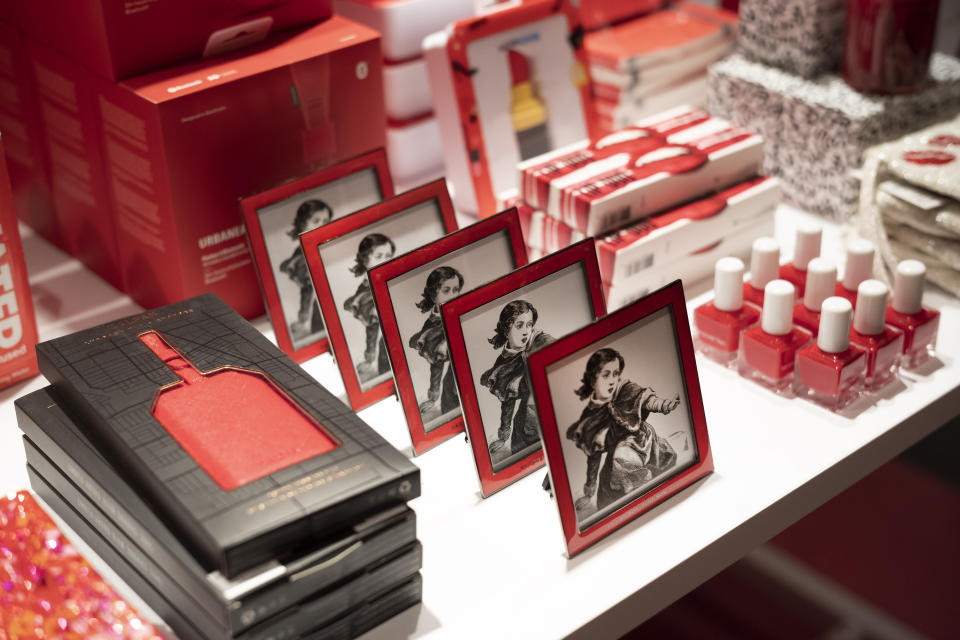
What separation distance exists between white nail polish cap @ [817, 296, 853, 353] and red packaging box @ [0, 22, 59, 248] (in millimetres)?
1076

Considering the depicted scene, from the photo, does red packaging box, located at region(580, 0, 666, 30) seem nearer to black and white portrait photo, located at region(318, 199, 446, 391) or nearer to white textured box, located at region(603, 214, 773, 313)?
white textured box, located at region(603, 214, 773, 313)

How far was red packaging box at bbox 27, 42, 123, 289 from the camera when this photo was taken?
1372 mm

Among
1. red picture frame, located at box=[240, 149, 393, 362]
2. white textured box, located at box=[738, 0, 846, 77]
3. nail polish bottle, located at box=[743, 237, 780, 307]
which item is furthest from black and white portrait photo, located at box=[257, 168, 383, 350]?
white textured box, located at box=[738, 0, 846, 77]

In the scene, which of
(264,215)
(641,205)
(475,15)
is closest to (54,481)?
(264,215)

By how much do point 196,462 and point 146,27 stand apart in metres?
0.61

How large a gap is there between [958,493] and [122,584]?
1.91 meters

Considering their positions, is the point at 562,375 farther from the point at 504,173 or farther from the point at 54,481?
the point at 504,173

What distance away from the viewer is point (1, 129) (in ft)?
5.18

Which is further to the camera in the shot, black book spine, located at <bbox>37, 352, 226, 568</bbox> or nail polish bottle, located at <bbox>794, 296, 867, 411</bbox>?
nail polish bottle, located at <bbox>794, 296, 867, 411</bbox>

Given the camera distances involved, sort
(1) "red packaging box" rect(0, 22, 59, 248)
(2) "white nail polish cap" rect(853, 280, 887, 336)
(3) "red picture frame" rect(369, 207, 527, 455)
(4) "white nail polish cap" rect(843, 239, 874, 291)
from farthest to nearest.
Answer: (1) "red packaging box" rect(0, 22, 59, 248) < (4) "white nail polish cap" rect(843, 239, 874, 291) < (2) "white nail polish cap" rect(853, 280, 887, 336) < (3) "red picture frame" rect(369, 207, 527, 455)

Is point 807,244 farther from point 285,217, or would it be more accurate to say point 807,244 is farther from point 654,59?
point 285,217

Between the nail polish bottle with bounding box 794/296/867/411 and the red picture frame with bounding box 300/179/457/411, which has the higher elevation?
the red picture frame with bounding box 300/179/457/411

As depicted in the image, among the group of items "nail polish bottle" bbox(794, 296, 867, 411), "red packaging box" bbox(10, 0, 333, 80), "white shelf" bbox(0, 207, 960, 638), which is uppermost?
"red packaging box" bbox(10, 0, 333, 80)

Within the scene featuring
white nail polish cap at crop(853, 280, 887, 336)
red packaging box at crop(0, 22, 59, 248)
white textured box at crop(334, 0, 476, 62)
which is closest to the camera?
white nail polish cap at crop(853, 280, 887, 336)
